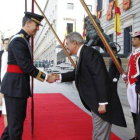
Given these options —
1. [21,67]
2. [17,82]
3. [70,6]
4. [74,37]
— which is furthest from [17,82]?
[70,6]

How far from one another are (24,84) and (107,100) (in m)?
1.08

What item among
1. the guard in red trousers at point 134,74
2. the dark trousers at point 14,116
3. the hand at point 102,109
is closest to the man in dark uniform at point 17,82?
the dark trousers at point 14,116

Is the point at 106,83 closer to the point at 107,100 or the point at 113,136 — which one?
the point at 107,100

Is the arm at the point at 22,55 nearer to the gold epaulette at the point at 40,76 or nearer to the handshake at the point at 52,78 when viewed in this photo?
the gold epaulette at the point at 40,76

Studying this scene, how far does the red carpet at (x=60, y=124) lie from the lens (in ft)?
12.9

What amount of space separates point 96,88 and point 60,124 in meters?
2.29

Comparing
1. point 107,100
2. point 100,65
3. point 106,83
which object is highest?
point 100,65

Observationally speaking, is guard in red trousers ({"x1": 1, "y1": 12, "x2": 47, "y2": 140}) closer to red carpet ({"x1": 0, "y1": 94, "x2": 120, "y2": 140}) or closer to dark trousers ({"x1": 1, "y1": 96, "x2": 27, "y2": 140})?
dark trousers ({"x1": 1, "y1": 96, "x2": 27, "y2": 140})

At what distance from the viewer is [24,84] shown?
2955 mm

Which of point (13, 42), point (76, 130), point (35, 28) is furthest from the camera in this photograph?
point (76, 130)

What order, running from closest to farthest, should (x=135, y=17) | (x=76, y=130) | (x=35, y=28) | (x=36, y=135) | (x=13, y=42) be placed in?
(x=13, y=42), (x=35, y=28), (x=36, y=135), (x=76, y=130), (x=135, y=17)

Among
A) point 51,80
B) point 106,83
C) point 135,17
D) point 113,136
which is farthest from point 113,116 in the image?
point 135,17

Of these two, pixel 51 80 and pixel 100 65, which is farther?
pixel 51 80

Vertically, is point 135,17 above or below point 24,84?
above
